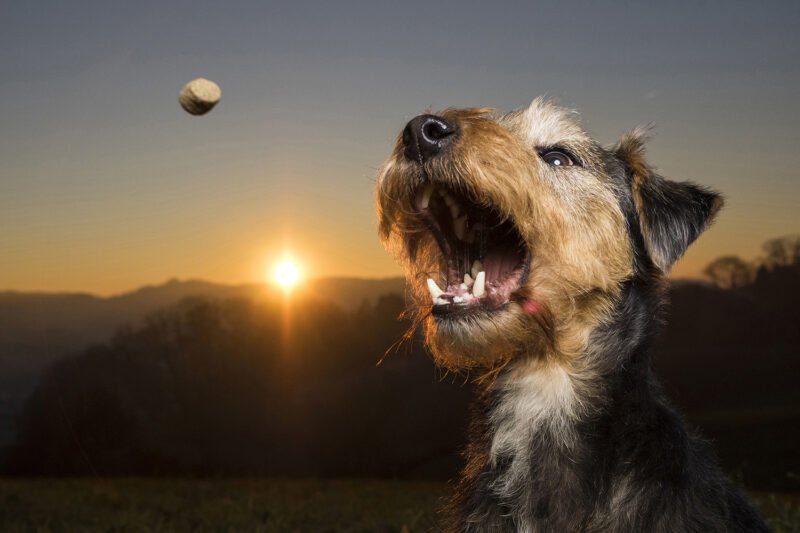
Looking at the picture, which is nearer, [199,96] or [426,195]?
[426,195]

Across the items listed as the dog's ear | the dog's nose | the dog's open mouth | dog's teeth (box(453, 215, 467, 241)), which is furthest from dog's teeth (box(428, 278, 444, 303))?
the dog's ear

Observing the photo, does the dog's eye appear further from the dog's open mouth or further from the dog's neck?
the dog's neck

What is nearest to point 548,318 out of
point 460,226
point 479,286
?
point 479,286

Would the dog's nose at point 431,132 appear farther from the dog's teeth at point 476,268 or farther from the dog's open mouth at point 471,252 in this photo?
the dog's teeth at point 476,268

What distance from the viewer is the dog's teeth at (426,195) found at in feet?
15.3

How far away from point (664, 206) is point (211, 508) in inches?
240

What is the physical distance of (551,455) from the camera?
4.41 meters

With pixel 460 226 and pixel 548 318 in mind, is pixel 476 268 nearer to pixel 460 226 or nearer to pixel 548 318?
pixel 460 226

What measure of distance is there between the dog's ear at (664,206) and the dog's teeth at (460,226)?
3.33 feet

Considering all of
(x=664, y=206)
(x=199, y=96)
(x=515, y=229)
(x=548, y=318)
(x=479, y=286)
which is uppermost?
(x=199, y=96)

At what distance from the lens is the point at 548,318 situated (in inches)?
177

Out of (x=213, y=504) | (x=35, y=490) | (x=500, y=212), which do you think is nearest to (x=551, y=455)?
(x=500, y=212)

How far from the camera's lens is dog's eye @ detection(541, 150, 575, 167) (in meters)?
4.95

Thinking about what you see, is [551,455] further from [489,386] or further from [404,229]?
[404,229]
